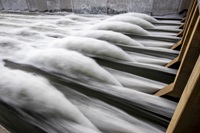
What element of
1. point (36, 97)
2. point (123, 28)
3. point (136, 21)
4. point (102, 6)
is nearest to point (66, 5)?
point (102, 6)

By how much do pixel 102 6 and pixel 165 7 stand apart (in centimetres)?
127

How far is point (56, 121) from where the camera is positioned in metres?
0.95

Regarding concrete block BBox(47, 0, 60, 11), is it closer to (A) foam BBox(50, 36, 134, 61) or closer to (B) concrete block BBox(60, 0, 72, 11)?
(B) concrete block BBox(60, 0, 72, 11)

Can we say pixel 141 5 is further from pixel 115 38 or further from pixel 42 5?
pixel 42 5

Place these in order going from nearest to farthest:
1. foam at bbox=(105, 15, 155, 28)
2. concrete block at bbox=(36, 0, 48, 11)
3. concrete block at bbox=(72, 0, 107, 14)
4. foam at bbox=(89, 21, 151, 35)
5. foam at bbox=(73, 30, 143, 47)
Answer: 1. foam at bbox=(73, 30, 143, 47)
2. foam at bbox=(89, 21, 151, 35)
3. foam at bbox=(105, 15, 155, 28)
4. concrete block at bbox=(72, 0, 107, 14)
5. concrete block at bbox=(36, 0, 48, 11)

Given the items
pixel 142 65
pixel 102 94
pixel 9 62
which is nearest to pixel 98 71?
pixel 102 94

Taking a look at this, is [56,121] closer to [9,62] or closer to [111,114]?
[111,114]

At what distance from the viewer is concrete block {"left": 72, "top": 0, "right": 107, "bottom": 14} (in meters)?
3.56

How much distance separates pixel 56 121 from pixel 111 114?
0.32 m

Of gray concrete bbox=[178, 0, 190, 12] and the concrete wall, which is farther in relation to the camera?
the concrete wall

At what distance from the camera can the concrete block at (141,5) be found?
3191 mm

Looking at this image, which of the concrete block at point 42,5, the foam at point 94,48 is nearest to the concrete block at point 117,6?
the concrete block at point 42,5

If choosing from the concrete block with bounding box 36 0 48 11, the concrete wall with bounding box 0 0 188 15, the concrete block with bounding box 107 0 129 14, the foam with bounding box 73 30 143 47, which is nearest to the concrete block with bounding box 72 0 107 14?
the concrete wall with bounding box 0 0 188 15

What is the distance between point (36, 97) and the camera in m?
1.07
